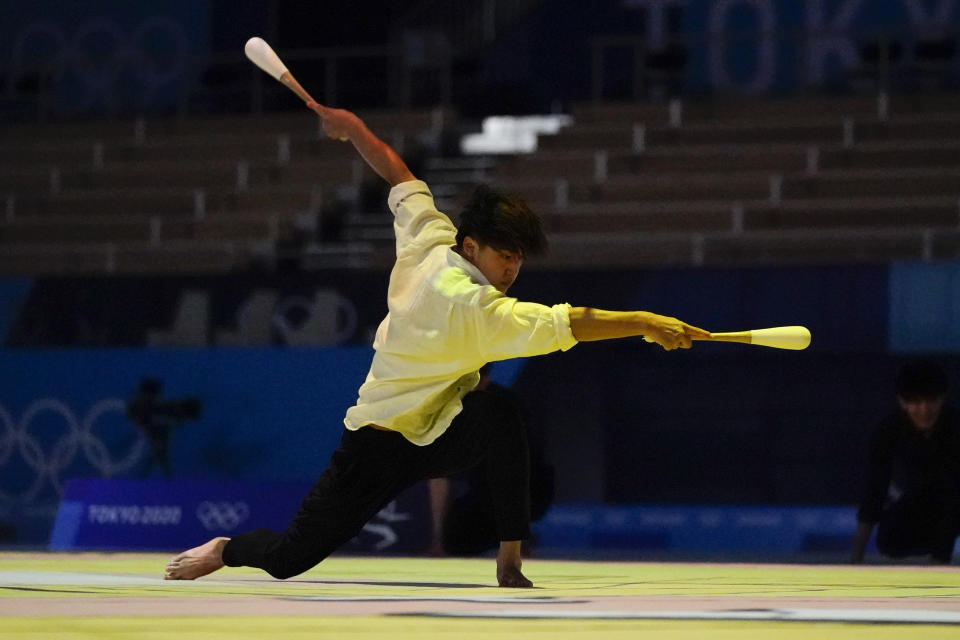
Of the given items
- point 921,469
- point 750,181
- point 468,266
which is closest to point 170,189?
point 750,181

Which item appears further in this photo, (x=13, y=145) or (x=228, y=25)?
(x=228, y=25)

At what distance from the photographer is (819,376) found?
12586 mm

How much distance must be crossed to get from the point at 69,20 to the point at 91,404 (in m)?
8.64

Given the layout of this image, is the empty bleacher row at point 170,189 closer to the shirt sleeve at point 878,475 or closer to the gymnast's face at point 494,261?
the shirt sleeve at point 878,475

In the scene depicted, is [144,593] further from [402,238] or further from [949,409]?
[949,409]

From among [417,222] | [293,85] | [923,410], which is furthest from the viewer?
[923,410]

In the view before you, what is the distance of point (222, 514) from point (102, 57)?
10657 millimetres

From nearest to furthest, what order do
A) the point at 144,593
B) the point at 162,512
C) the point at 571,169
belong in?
the point at 144,593
the point at 162,512
the point at 571,169

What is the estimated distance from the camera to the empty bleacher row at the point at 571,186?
49.7 feet

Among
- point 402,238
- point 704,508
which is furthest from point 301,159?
point 402,238

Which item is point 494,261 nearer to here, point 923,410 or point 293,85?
point 293,85

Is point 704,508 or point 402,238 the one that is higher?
point 402,238

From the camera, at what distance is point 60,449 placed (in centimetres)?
1425

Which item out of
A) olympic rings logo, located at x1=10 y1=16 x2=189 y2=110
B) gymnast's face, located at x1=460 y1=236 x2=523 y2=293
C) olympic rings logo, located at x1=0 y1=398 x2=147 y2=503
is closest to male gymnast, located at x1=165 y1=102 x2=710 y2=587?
gymnast's face, located at x1=460 y1=236 x2=523 y2=293
